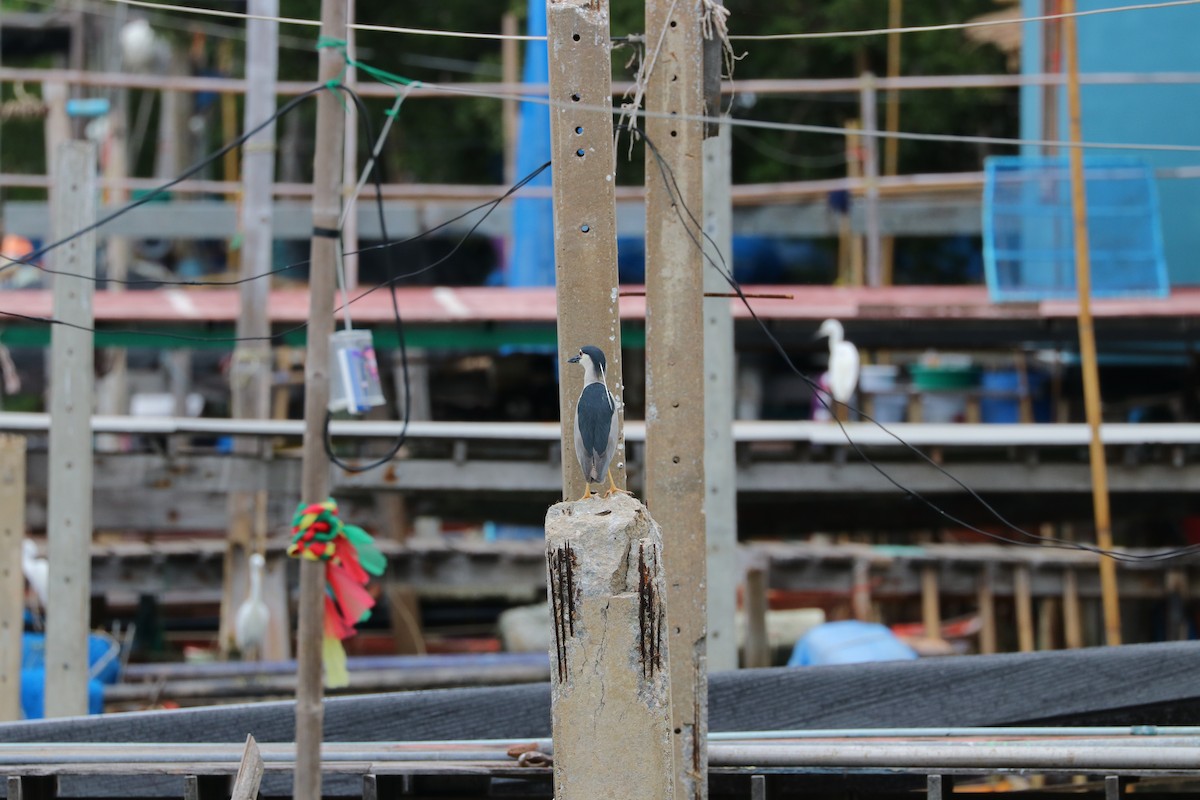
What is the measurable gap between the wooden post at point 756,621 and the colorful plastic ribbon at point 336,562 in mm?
4278

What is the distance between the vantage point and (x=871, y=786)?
5.90 meters

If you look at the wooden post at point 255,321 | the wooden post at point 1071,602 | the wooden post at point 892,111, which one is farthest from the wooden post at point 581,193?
the wooden post at point 892,111

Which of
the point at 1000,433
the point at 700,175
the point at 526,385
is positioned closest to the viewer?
the point at 700,175

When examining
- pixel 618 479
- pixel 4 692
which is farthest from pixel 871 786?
pixel 4 692

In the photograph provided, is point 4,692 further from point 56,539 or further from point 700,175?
point 700,175

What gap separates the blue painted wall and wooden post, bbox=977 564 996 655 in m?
3.86

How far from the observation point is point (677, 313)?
213 inches

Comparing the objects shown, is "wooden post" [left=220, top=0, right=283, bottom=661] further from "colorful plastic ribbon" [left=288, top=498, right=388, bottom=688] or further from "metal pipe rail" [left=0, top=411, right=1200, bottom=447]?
"colorful plastic ribbon" [left=288, top=498, right=388, bottom=688]

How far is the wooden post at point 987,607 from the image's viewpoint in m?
10.7

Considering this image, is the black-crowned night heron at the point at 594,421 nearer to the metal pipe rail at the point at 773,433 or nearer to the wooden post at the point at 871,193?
the metal pipe rail at the point at 773,433

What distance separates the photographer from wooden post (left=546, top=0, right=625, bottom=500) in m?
4.56

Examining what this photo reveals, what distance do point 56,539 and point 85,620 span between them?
18.8 inches

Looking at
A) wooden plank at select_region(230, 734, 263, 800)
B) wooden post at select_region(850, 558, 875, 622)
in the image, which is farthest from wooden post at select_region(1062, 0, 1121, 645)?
wooden plank at select_region(230, 734, 263, 800)

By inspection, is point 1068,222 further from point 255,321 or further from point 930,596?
point 255,321
